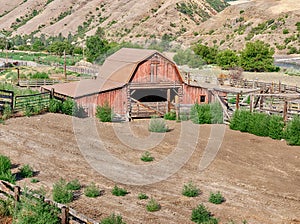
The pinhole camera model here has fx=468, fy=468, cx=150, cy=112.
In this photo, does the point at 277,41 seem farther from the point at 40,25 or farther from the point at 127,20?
the point at 40,25

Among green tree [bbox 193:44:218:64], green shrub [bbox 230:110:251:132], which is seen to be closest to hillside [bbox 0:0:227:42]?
green tree [bbox 193:44:218:64]

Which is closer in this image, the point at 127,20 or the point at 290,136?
the point at 290,136

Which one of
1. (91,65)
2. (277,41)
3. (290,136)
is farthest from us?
(277,41)

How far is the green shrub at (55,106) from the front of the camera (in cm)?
2786

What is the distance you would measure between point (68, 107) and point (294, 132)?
13136mm

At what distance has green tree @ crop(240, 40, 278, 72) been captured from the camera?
5981 cm

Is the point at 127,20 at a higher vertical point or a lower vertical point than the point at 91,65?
higher

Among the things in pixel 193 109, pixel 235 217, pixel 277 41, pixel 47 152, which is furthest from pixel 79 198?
pixel 277 41

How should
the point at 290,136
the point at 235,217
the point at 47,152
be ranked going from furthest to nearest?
the point at 290,136, the point at 47,152, the point at 235,217

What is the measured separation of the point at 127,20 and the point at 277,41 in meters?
48.4

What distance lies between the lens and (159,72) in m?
33.8

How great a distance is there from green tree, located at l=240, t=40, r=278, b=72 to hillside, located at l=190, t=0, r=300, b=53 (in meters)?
20.3

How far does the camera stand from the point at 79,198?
13.9 m

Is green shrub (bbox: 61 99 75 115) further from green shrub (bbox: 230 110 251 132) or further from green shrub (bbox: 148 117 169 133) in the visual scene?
green shrub (bbox: 230 110 251 132)
